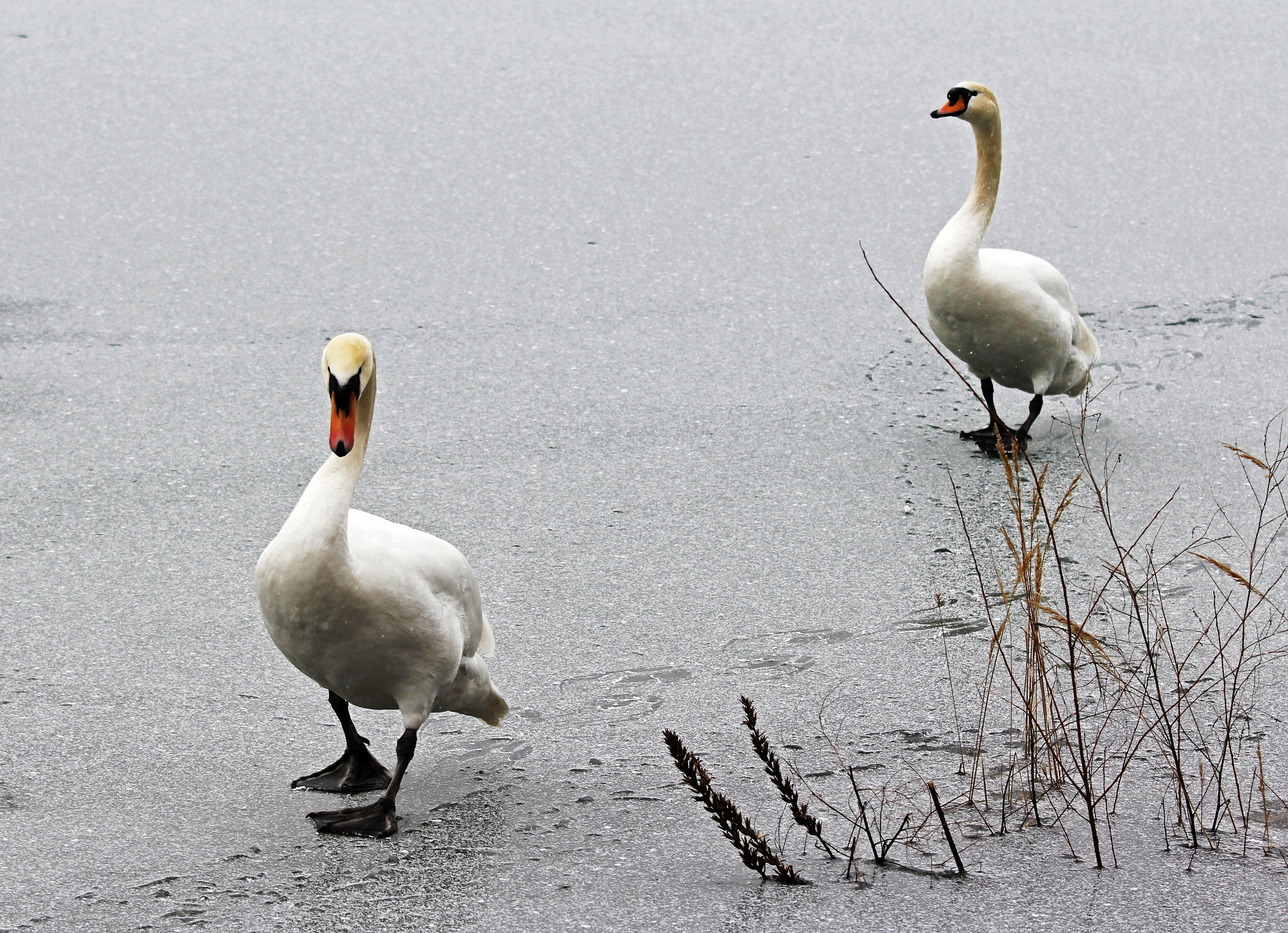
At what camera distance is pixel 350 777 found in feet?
10.9

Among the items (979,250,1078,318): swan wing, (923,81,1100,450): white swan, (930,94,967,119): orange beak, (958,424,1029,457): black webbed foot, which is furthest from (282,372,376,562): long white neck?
(930,94,967,119): orange beak

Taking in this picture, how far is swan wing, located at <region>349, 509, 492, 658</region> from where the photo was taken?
10.2 ft

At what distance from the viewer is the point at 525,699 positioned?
3.77m

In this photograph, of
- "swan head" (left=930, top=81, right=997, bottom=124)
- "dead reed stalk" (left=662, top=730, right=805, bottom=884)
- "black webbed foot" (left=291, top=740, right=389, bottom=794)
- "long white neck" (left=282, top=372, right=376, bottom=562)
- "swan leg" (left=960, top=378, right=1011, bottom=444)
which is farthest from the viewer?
"swan head" (left=930, top=81, right=997, bottom=124)

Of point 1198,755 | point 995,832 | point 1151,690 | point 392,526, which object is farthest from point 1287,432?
point 392,526

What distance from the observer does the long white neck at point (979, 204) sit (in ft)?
18.1

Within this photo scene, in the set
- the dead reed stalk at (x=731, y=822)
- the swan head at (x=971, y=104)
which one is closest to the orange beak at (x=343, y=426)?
the dead reed stalk at (x=731, y=822)

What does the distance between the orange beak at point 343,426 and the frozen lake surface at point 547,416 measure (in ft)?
2.47

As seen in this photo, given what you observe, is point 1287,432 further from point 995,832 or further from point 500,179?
point 500,179

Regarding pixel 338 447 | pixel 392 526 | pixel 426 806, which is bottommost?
pixel 426 806

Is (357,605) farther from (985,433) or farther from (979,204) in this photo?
(979,204)

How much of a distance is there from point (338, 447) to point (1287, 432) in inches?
153

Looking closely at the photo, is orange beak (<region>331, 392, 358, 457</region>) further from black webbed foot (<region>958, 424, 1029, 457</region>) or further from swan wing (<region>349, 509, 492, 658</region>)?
black webbed foot (<region>958, 424, 1029, 457</region>)

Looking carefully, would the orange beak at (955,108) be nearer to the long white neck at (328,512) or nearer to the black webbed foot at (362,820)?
the long white neck at (328,512)
